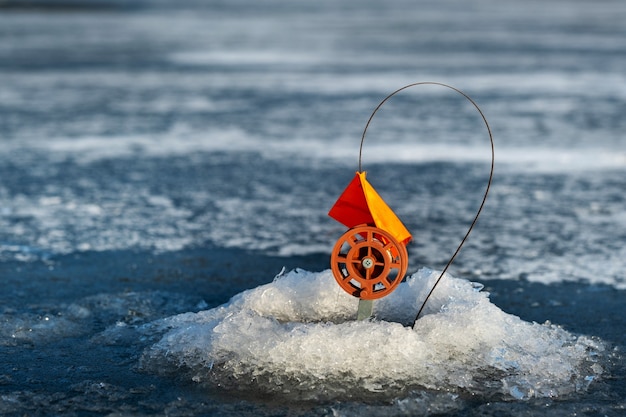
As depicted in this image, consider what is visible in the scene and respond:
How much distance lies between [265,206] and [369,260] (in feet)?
10.5

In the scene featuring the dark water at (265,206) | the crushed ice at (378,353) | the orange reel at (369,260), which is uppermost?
the orange reel at (369,260)

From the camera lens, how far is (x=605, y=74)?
15070 mm

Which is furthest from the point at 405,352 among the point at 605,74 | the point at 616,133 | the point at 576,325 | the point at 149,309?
the point at 605,74

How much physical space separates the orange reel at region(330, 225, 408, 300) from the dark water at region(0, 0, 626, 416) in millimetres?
264

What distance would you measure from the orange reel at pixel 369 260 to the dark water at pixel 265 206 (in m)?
0.26

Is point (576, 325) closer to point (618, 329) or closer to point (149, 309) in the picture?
point (618, 329)

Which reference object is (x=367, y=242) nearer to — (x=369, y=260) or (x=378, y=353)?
(x=369, y=260)

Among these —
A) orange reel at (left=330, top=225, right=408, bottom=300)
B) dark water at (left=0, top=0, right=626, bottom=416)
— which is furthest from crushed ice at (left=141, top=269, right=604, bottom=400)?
orange reel at (left=330, top=225, right=408, bottom=300)

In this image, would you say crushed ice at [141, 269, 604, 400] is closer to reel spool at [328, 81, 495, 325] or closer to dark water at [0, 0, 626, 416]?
dark water at [0, 0, 626, 416]

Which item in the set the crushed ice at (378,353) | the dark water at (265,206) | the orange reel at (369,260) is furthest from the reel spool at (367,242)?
the dark water at (265,206)

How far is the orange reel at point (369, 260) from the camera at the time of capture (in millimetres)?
3338

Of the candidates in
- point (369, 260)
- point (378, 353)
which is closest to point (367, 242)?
point (369, 260)

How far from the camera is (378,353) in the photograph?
331 cm

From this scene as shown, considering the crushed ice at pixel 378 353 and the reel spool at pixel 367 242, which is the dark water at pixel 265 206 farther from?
the reel spool at pixel 367 242
